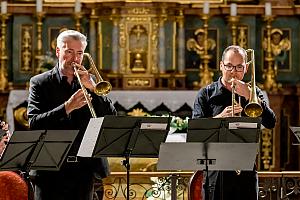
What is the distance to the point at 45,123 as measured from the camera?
6.80 m

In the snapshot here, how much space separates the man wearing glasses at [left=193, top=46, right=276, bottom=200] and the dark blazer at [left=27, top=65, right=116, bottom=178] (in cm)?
82

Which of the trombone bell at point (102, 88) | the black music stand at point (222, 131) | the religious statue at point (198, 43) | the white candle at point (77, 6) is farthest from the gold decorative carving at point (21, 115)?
the black music stand at point (222, 131)

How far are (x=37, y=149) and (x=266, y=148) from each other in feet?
23.7

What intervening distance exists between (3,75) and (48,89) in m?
6.68

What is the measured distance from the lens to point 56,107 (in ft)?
22.5

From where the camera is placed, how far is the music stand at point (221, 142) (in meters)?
6.65

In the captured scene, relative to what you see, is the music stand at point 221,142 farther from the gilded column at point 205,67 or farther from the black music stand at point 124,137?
the gilded column at point 205,67

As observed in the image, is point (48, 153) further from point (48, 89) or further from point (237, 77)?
point (237, 77)

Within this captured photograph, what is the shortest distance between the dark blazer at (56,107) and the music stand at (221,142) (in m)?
0.64

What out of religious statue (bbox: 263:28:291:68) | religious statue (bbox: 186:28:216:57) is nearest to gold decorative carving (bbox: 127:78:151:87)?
religious statue (bbox: 186:28:216:57)

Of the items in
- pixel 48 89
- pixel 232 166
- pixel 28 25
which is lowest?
pixel 232 166

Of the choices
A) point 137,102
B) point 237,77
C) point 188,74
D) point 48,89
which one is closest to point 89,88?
point 48,89

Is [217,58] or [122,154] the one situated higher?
[217,58]

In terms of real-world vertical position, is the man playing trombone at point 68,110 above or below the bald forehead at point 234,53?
below
